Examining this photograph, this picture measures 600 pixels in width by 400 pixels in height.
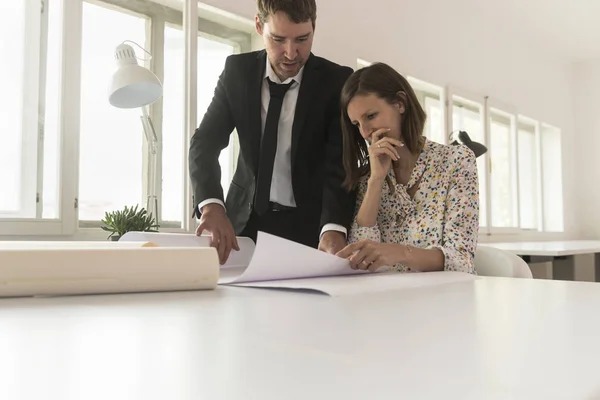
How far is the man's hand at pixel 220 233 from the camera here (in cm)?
128

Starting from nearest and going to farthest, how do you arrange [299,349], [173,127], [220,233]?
[299,349], [220,233], [173,127]

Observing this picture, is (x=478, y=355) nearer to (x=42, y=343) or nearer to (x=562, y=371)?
(x=562, y=371)

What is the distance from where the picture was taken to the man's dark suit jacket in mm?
1576

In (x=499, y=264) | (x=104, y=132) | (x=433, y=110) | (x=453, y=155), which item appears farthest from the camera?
(x=433, y=110)

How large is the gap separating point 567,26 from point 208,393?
6.38 metres

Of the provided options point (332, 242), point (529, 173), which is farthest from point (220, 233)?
point (529, 173)

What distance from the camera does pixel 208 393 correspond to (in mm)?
287

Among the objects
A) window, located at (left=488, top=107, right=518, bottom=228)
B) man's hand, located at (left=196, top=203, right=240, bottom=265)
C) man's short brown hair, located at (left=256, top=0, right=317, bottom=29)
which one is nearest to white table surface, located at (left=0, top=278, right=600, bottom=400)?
man's hand, located at (left=196, top=203, right=240, bottom=265)

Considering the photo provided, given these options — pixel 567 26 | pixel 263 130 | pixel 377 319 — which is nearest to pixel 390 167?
pixel 263 130

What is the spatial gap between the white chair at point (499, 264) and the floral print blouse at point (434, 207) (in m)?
0.06

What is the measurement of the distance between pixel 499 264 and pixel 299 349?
1.16 metres

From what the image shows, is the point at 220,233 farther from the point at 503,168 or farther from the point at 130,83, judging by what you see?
the point at 503,168

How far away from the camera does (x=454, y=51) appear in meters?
4.82

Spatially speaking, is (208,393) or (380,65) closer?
(208,393)
